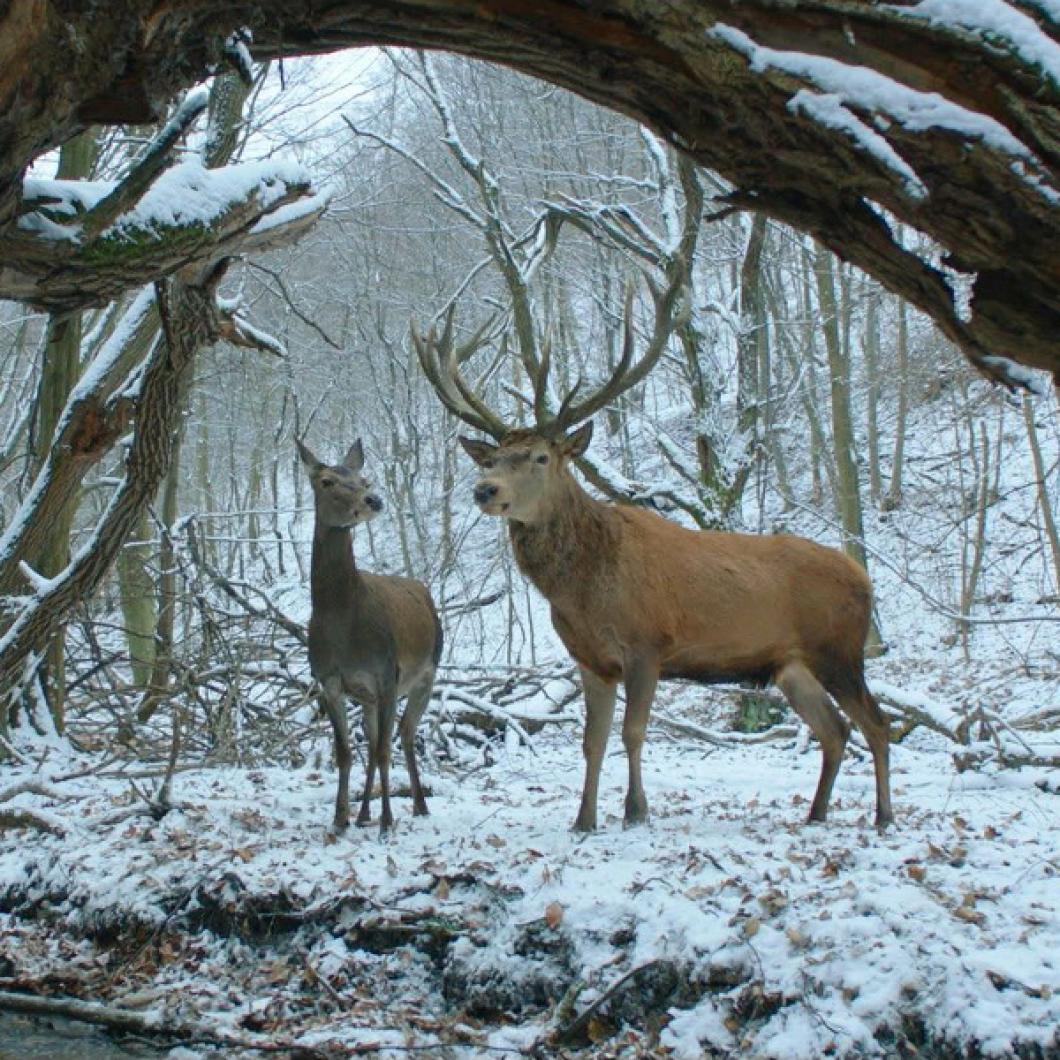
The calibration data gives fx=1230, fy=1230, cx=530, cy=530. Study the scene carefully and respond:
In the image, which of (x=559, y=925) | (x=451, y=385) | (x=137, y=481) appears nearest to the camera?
(x=559, y=925)

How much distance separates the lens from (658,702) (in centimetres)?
1425

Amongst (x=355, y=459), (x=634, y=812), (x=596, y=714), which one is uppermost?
(x=355, y=459)

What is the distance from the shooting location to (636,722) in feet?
21.2

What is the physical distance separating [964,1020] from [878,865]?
1.27 metres

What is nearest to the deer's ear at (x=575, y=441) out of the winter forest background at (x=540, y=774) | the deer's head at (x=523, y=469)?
the deer's head at (x=523, y=469)

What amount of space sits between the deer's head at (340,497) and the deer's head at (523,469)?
644 millimetres

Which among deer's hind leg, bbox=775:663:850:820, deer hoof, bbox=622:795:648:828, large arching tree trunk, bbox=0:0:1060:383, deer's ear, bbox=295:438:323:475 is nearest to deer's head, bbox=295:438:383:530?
deer's ear, bbox=295:438:323:475

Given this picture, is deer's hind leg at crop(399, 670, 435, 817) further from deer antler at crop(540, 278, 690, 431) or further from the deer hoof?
deer antler at crop(540, 278, 690, 431)

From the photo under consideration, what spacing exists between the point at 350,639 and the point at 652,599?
1684mm

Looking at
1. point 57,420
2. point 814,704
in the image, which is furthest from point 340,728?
Answer: point 57,420

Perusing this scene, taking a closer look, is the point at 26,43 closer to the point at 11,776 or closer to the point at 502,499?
the point at 502,499

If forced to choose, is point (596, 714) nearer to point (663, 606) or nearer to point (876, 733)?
point (663, 606)

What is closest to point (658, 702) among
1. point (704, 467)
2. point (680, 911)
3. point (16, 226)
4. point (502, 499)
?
point (704, 467)

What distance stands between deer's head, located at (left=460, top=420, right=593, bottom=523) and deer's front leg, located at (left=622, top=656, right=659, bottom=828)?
1.00 metres
